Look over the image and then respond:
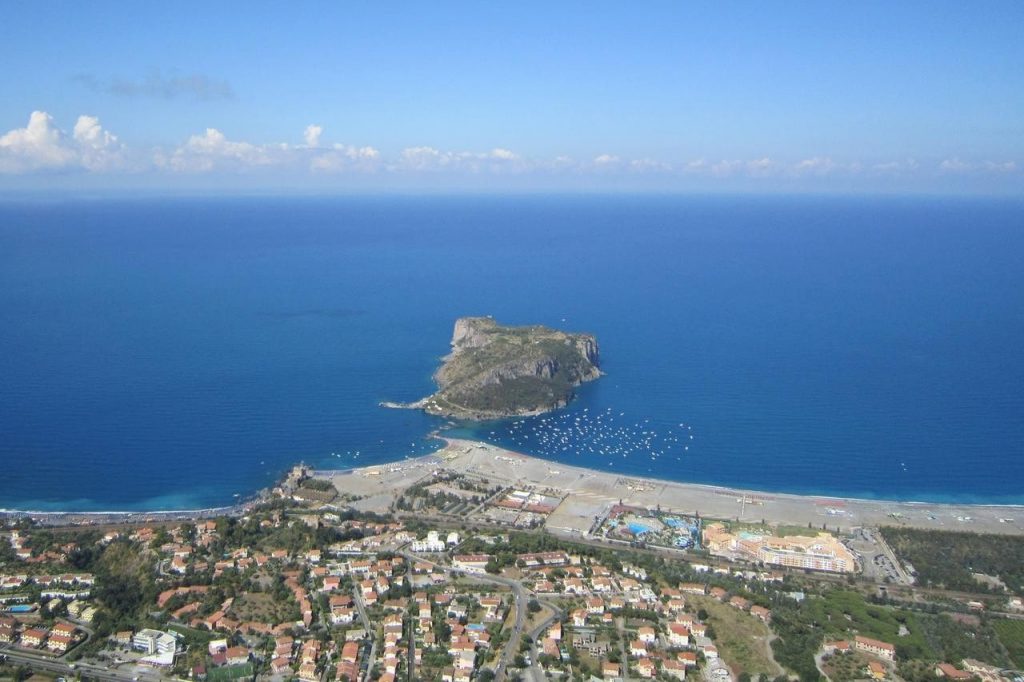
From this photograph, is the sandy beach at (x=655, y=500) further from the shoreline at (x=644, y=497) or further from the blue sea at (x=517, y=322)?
the blue sea at (x=517, y=322)

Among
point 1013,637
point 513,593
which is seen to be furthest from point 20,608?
point 1013,637

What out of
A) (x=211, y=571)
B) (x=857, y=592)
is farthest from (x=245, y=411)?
(x=857, y=592)

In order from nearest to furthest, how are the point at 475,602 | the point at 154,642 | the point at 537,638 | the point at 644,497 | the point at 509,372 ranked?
the point at 154,642
the point at 537,638
the point at 475,602
the point at 644,497
the point at 509,372

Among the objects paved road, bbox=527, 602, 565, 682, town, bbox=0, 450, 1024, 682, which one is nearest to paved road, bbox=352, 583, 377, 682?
town, bbox=0, 450, 1024, 682

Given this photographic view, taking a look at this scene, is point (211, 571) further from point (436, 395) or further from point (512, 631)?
point (436, 395)

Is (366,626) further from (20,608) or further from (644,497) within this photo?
(644,497)

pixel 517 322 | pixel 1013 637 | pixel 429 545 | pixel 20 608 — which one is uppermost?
pixel 517 322

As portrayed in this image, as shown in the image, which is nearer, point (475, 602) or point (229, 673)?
point (229, 673)
